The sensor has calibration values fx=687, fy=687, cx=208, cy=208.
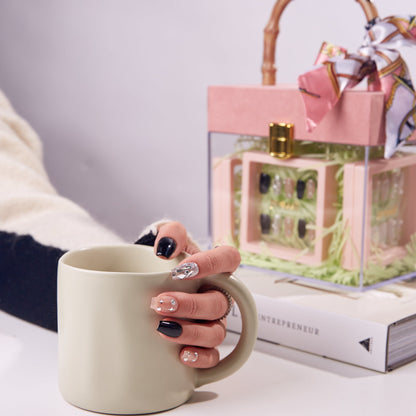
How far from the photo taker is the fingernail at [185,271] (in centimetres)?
46

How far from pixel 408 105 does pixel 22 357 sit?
16.1 inches

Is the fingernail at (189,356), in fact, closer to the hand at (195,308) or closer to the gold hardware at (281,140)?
the hand at (195,308)

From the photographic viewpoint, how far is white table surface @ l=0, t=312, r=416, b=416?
0.49m

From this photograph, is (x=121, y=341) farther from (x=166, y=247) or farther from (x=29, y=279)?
(x=29, y=279)

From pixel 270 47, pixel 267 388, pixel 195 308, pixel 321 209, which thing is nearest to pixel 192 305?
pixel 195 308

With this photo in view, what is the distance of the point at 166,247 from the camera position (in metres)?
0.50

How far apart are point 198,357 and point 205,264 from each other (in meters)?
0.07

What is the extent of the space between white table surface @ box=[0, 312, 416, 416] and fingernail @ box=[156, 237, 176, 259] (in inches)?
4.2

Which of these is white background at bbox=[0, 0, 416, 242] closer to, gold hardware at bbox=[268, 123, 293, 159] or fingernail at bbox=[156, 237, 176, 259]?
gold hardware at bbox=[268, 123, 293, 159]

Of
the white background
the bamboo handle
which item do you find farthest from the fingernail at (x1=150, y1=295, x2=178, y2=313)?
the white background

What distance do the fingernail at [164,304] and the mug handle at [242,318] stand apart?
0.11 ft

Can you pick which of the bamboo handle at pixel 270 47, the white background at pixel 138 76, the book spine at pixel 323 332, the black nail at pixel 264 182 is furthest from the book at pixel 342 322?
the white background at pixel 138 76

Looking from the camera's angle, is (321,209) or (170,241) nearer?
(170,241)

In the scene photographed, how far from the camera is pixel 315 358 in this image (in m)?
0.59
